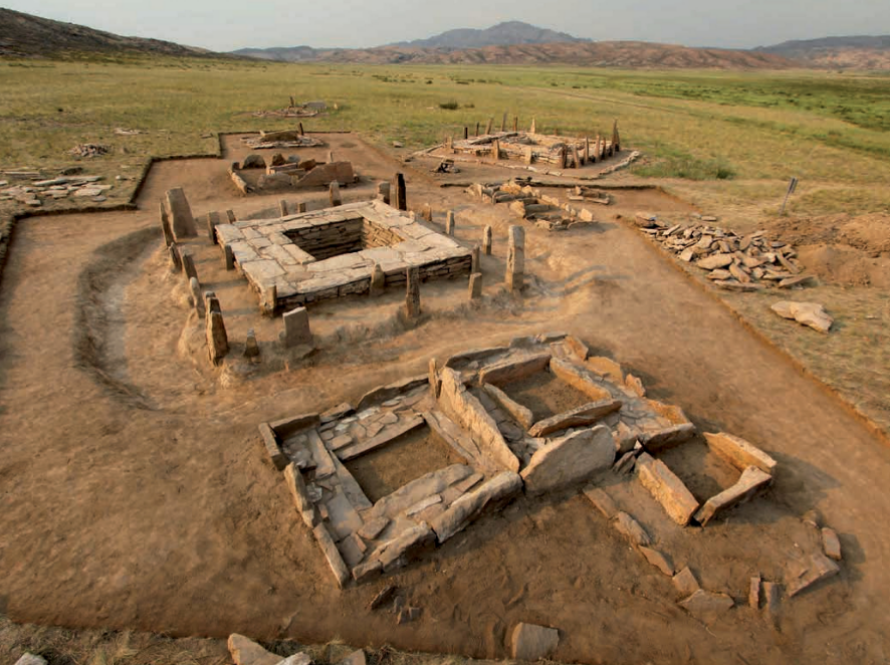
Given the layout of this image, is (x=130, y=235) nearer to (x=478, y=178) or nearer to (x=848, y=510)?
(x=478, y=178)

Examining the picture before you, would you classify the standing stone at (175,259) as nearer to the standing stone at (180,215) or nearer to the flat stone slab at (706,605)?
the standing stone at (180,215)

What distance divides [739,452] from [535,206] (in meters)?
11.3

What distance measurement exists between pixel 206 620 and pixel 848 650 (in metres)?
6.11

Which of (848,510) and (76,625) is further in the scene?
(848,510)

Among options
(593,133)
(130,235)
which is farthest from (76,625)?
(593,133)

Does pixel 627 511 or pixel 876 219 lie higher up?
pixel 876 219

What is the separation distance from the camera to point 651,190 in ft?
64.2

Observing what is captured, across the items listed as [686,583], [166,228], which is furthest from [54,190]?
[686,583]

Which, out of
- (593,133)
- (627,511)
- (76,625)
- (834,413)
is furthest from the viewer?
(593,133)

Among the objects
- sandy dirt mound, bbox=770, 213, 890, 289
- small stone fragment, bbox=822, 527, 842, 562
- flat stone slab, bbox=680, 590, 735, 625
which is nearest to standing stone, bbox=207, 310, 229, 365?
flat stone slab, bbox=680, 590, 735, 625

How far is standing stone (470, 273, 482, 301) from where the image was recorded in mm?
10492

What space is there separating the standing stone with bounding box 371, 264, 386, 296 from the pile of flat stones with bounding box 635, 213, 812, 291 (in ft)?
26.3

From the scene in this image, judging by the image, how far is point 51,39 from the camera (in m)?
69.9

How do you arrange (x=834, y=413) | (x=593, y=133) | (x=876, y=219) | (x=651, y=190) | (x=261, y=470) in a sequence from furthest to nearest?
(x=593, y=133), (x=651, y=190), (x=876, y=219), (x=834, y=413), (x=261, y=470)
